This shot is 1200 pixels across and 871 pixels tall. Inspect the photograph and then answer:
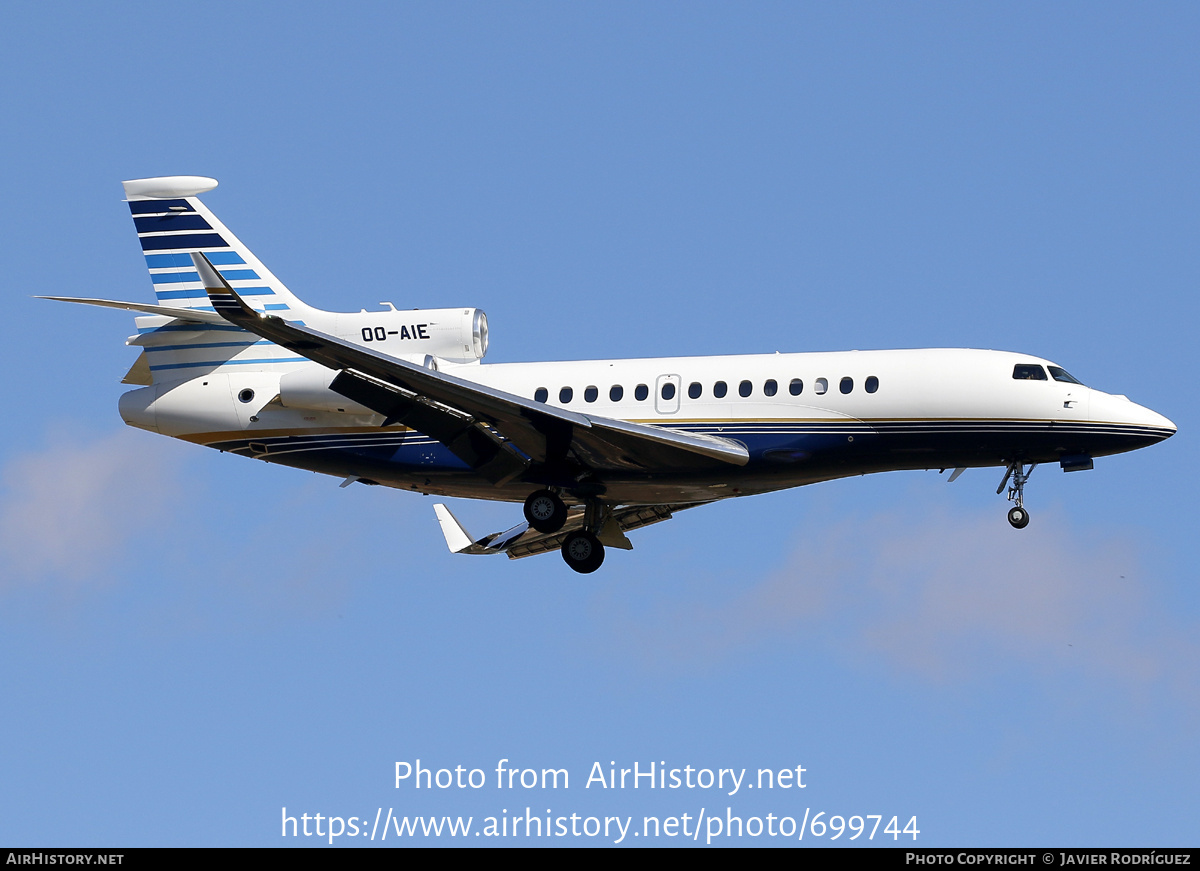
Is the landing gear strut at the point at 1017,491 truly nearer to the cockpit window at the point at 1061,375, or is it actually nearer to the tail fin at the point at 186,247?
the cockpit window at the point at 1061,375

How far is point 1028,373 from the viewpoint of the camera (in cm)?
2666

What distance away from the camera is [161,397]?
29.5 meters

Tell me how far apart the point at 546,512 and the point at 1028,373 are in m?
8.46

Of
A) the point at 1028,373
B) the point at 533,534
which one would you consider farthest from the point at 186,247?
the point at 1028,373

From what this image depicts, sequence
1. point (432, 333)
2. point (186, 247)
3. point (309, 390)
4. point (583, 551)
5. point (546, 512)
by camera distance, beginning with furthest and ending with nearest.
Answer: point (186, 247) → point (583, 551) → point (432, 333) → point (546, 512) → point (309, 390)

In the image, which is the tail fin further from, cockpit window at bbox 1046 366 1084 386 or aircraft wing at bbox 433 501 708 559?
cockpit window at bbox 1046 366 1084 386

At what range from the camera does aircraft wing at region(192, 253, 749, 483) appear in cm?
2522

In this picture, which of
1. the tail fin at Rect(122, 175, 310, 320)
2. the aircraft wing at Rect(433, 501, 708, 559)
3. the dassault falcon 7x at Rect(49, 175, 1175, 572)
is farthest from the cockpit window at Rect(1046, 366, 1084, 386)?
the tail fin at Rect(122, 175, 310, 320)

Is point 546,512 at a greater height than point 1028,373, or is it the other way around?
point 1028,373

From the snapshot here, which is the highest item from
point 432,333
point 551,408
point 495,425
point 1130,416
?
point 432,333

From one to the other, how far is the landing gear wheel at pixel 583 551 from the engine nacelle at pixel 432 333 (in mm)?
3784

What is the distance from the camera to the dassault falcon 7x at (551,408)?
86.4 ft

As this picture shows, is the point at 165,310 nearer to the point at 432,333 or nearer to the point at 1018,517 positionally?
the point at 432,333
